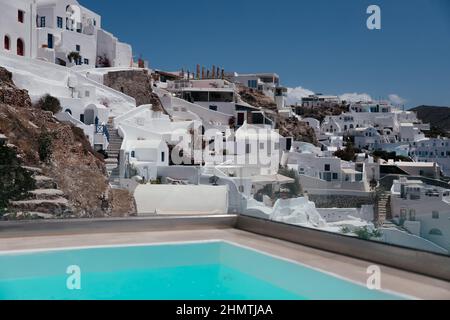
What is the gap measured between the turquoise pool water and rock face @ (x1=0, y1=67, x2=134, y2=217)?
143cm

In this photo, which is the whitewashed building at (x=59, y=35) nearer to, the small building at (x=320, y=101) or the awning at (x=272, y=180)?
the awning at (x=272, y=180)

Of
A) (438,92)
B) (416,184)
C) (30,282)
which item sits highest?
(438,92)

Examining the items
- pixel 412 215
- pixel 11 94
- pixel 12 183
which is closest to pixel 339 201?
pixel 412 215

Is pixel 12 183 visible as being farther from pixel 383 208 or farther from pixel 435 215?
pixel 435 215

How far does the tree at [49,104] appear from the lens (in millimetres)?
22359

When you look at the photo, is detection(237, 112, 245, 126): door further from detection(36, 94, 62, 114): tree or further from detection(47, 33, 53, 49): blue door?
detection(36, 94, 62, 114): tree

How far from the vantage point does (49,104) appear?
22438mm

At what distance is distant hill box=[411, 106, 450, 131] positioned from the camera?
6211 centimetres

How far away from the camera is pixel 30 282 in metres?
4.11

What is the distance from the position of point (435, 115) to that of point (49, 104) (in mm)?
61841

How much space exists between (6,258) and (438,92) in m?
5.58

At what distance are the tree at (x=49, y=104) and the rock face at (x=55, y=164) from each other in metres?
1.52
